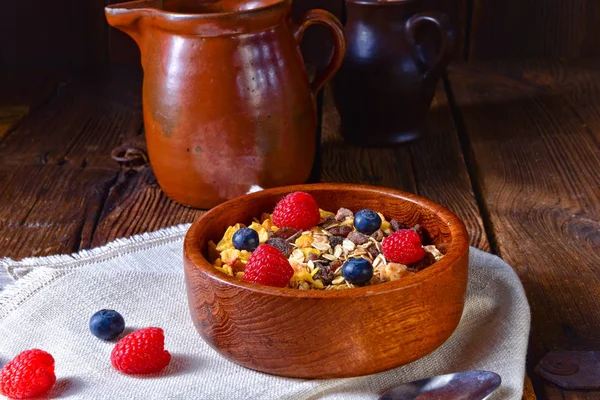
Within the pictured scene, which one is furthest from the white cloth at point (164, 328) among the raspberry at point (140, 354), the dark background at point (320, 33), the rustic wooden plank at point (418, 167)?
the dark background at point (320, 33)

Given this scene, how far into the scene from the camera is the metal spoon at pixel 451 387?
87 cm

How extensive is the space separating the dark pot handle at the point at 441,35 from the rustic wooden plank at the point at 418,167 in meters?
0.15

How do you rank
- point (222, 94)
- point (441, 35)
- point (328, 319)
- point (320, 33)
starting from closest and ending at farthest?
point (328, 319) < point (222, 94) < point (441, 35) < point (320, 33)

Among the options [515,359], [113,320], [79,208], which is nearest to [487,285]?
[515,359]

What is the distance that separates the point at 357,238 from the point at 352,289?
0.58ft

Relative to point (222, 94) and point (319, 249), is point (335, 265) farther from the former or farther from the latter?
point (222, 94)

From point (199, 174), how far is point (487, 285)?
48cm

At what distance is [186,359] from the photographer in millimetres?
968

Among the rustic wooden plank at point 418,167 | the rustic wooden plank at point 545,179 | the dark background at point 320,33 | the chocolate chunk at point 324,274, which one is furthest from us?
the dark background at point 320,33

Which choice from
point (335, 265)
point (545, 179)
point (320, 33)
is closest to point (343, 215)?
point (335, 265)

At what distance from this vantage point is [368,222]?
1.05 metres

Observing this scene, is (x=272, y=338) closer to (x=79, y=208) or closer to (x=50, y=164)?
(x=79, y=208)

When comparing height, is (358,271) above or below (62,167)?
above

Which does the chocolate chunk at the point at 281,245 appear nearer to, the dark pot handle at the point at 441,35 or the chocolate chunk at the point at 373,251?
the chocolate chunk at the point at 373,251
